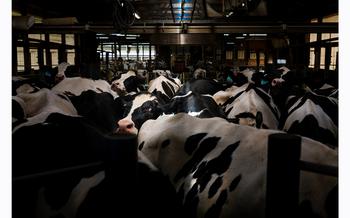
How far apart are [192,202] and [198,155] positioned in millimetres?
464

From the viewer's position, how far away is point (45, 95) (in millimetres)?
4613

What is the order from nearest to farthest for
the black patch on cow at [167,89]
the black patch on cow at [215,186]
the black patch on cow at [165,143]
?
the black patch on cow at [215,186], the black patch on cow at [165,143], the black patch on cow at [167,89]

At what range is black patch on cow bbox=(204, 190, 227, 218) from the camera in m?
2.37

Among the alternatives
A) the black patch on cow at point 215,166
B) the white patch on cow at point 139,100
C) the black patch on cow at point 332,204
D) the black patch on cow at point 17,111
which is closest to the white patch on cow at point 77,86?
the white patch on cow at point 139,100

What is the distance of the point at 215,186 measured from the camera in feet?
8.20

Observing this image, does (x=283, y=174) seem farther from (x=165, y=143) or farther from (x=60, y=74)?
(x=60, y=74)

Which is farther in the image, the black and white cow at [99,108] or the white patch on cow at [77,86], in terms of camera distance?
the white patch on cow at [77,86]

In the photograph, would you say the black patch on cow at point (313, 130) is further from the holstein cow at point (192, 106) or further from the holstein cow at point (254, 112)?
the holstein cow at point (192, 106)

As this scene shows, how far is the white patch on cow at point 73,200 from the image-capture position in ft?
6.09

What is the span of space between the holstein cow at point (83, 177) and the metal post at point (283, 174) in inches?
22.6

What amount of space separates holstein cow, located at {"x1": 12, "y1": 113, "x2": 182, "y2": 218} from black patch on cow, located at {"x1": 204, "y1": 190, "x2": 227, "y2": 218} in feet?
1.40

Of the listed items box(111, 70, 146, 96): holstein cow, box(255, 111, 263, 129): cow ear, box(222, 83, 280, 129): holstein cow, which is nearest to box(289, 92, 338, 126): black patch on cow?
box(222, 83, 280, 129): holstein cow

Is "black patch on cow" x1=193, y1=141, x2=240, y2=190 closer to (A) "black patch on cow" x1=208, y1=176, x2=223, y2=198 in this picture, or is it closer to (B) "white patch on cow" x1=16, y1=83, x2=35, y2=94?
(A) "black patch on cow" x1=208, y1=176, x2=223, y2=198

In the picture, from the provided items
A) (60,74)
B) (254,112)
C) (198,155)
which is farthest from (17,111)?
(60,74)
